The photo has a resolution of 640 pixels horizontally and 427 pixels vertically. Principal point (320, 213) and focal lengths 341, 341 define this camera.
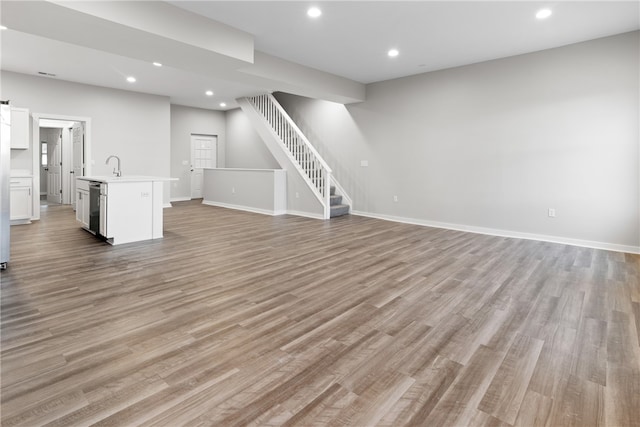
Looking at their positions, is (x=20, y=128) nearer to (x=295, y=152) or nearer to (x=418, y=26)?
(x=295, y=152)

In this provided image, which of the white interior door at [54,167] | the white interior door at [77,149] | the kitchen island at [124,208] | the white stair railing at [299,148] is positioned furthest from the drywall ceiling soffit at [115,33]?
the white interior door at [54,167]

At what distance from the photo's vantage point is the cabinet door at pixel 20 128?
650 cm

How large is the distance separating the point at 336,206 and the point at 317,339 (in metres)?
5.62

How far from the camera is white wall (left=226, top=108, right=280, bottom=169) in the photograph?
10531 mm

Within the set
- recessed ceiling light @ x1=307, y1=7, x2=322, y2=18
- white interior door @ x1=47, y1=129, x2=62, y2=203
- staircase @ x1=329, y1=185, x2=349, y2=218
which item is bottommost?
staircase @ x1=329, y1=185, x2=349, y2=218

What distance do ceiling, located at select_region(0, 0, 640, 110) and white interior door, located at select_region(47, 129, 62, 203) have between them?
381cm

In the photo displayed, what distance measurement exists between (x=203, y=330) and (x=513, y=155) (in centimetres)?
559

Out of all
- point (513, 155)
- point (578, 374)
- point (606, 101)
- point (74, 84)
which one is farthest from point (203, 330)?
point (74, 84)

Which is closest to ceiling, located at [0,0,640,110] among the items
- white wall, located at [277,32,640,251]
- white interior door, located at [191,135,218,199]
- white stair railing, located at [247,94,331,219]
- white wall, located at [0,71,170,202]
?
white wall, located at [277,32,640,251]

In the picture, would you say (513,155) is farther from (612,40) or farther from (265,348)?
(265,348)

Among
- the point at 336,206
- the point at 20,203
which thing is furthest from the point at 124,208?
the point at 336,206

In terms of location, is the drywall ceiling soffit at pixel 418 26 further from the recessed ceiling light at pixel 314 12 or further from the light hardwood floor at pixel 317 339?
the light hardwood floor at pixel 317 339

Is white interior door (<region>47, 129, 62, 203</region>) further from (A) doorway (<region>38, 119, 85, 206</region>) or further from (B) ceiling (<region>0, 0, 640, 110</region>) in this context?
(B) ceiling (<region>0, 0, 640, 110</region>)

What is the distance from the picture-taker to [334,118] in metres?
8.32
